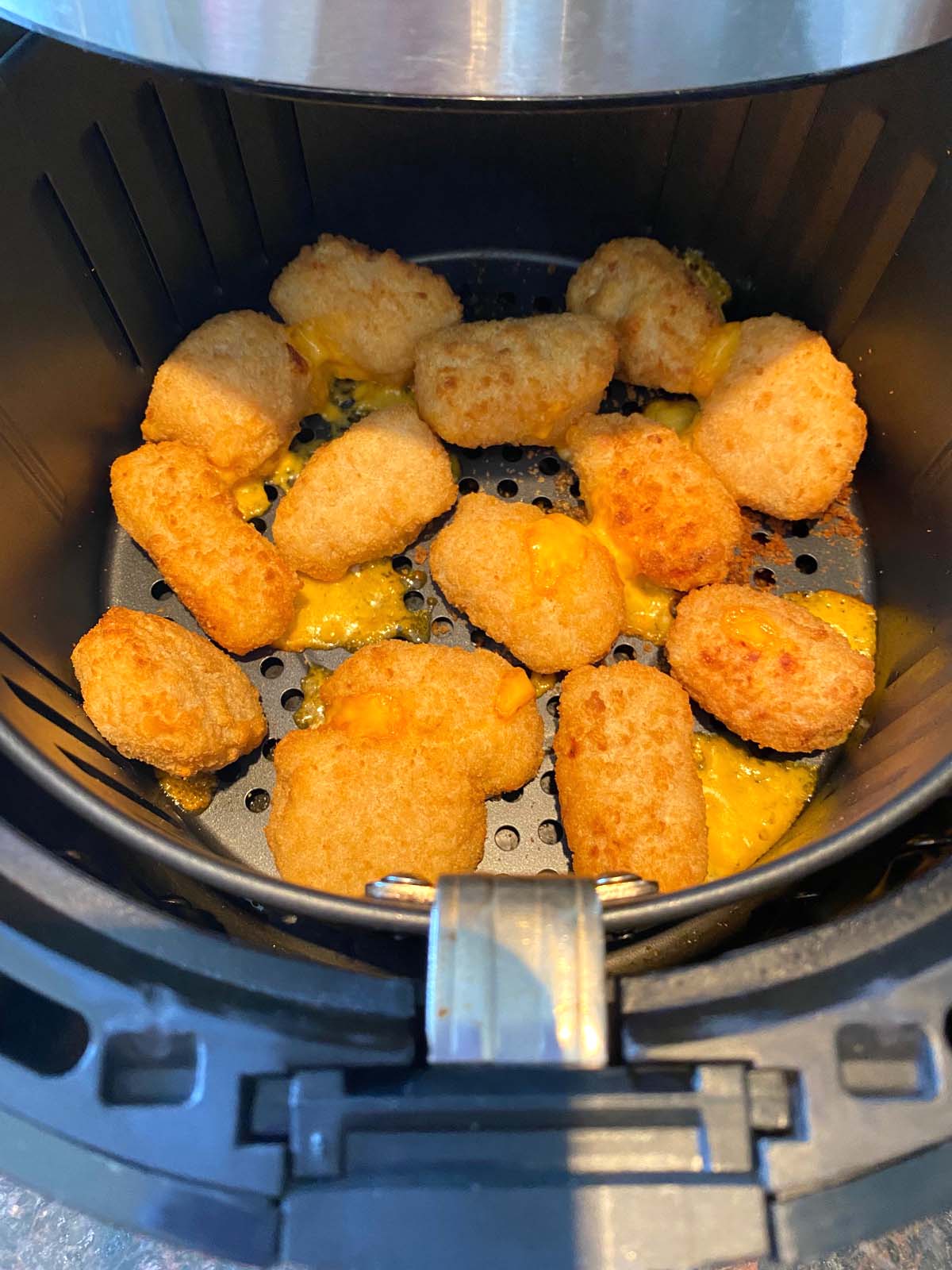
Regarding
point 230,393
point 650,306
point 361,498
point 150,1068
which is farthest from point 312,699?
point 650,306

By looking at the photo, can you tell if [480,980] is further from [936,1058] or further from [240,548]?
[240,548]

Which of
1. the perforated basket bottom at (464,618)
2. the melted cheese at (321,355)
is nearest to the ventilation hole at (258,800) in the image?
the perforated basket bottom at (464,618)

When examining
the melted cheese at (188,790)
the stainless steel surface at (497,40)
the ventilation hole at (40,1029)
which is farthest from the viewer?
the melted cheese at (188,790)

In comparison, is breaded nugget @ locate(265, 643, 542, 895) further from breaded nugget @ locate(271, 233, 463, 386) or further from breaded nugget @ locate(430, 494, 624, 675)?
breaded nugget @ locate(271, 233, 463, 386)

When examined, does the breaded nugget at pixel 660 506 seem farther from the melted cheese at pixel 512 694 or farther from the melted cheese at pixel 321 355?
the melted cheese at pixel 321 355

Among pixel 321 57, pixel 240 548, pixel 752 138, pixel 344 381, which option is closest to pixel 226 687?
pixel 240 548

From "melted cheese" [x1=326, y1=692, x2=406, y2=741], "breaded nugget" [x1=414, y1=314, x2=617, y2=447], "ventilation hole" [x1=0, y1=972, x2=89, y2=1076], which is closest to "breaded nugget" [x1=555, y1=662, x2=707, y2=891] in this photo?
"melted cheese" [x1=326, y1=692, x2=406, y2=741]
